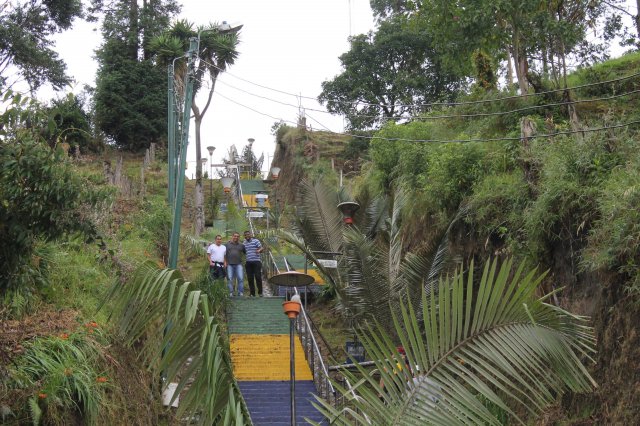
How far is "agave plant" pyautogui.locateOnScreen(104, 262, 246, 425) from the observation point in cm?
556

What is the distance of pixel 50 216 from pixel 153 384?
453 cm

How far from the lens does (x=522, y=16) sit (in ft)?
50.8

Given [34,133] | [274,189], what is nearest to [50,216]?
[34,133]

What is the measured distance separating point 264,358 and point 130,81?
28.8 metres

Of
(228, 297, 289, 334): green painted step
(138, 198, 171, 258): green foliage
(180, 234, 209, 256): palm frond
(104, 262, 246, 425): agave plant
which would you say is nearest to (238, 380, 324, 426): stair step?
(228, 297, 289, 334): green painted step

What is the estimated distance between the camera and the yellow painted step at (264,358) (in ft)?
48.0

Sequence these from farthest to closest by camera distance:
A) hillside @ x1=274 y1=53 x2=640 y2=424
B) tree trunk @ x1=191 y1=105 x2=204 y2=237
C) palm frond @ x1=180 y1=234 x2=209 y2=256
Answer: tree trunk @ x1=191 y1=105 x2=204 y2=237 → palm frond @ x1=180 y1=234 x2=209 y2=256 → hillside @ x1=274 y1=53 x2=640 y2=424

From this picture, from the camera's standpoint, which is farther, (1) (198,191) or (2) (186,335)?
(1) (198,191)

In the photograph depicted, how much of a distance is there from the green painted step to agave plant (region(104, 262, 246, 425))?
10.1 metres

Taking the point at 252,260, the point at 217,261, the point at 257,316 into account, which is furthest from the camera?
the point at 252,260

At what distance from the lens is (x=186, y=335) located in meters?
5.90

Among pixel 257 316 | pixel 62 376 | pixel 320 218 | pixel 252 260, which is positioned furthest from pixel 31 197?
pixel 320 218

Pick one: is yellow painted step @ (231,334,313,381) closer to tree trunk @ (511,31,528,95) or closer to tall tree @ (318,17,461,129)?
tree trunk @ (511,31,528,95)

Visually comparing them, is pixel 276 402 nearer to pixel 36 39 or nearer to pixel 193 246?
pixel 193 246
